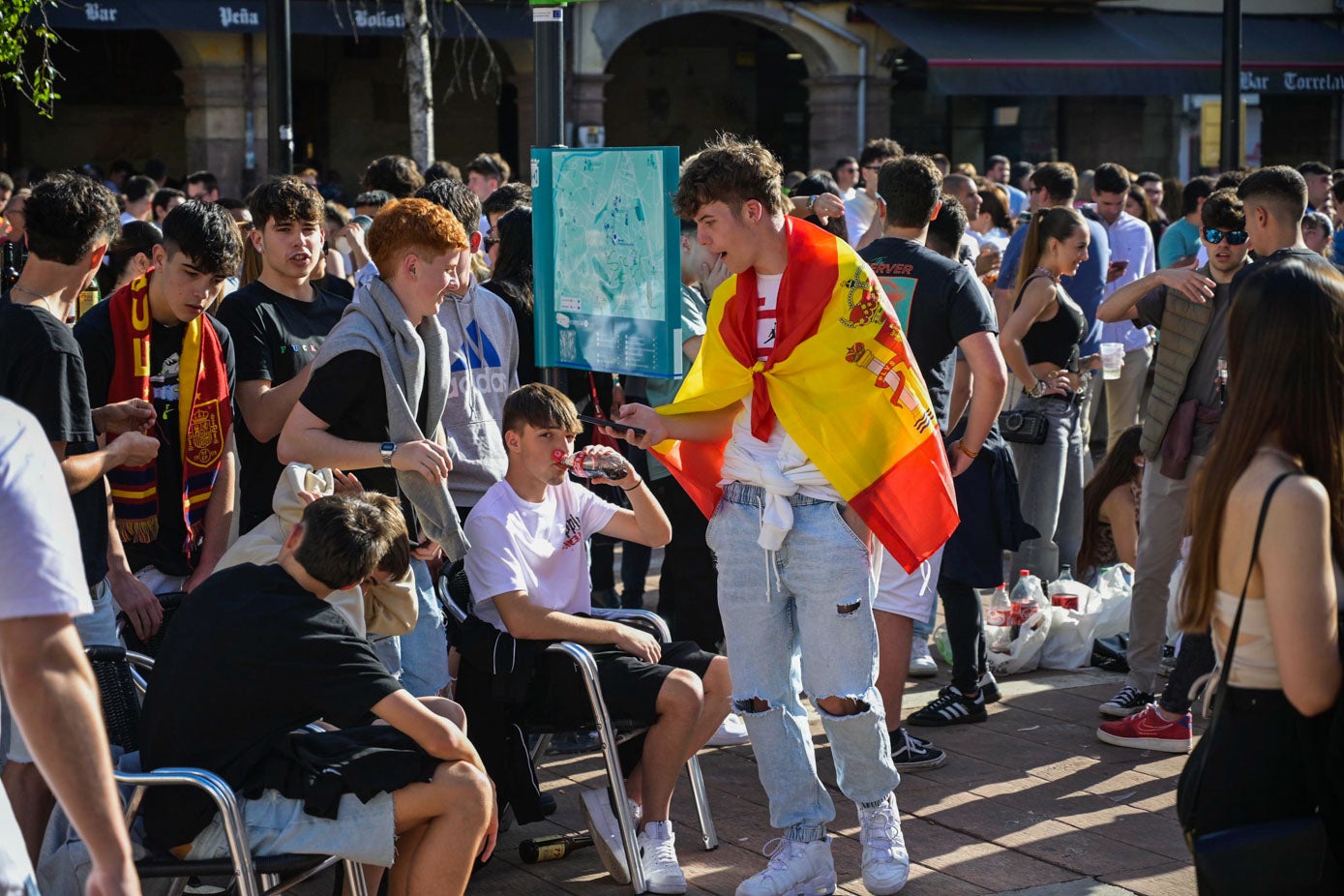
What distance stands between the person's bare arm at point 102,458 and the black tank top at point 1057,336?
13.3ft

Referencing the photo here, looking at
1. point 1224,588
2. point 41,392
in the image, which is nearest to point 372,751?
point 41,392

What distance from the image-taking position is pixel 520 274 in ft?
19.3

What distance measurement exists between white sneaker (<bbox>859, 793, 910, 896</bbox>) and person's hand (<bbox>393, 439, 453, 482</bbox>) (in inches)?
55.3

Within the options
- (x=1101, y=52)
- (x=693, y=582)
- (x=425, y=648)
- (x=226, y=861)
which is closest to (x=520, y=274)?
(x=693, y=582)

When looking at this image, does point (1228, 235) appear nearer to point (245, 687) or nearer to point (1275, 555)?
point (1275, 555)

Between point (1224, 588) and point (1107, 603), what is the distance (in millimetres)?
4068

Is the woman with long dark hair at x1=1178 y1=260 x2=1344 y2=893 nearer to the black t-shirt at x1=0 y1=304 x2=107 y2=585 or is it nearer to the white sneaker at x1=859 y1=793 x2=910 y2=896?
the white sneaker at x1=859 y1=793 x2=910 y2=896

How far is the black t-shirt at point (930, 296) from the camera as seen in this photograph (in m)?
5.12

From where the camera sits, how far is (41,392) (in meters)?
3.78

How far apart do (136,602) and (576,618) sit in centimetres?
114

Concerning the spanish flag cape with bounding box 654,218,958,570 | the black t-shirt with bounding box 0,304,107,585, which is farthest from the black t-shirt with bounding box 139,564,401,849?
the spanish flag cape with bounding box 654,218,958,570

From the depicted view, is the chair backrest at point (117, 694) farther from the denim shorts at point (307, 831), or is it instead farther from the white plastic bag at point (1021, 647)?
the white plastic bag at point (1021, 647)

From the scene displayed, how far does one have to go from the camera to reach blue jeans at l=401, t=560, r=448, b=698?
14.6ft

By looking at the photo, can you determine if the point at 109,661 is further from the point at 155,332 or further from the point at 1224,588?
the point at 1224,588
